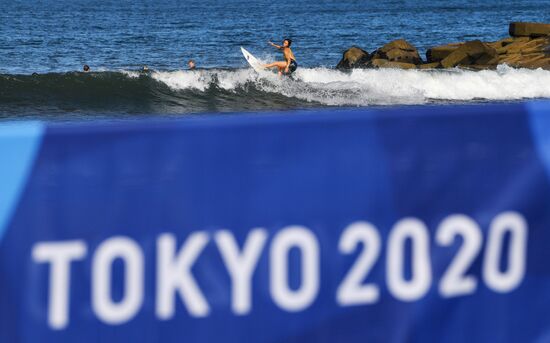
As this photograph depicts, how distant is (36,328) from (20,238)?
0.70 feet

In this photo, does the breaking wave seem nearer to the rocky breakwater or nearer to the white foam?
the white foam

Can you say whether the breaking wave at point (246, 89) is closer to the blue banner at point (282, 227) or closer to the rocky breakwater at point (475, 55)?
the rocky breakwater at point (475, 55)

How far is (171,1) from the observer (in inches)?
5217

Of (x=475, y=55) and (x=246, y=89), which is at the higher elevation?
(x=246, y=89)

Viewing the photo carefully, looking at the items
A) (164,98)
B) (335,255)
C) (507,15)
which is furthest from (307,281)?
(507,15)

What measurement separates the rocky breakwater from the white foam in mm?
1791

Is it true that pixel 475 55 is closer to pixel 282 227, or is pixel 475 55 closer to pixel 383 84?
pixel 383 84

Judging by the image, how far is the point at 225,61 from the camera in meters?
43.9

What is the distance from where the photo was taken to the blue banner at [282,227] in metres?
2.42

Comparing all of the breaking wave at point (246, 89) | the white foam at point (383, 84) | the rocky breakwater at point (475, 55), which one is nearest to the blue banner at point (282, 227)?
the breaking wave at point (246, 89)

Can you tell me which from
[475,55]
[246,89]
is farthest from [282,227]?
[475,55]

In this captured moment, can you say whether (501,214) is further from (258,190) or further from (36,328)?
(36,328)

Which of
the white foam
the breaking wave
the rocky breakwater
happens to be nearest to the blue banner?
the breaking wave

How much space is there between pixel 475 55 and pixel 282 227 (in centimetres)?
2824
